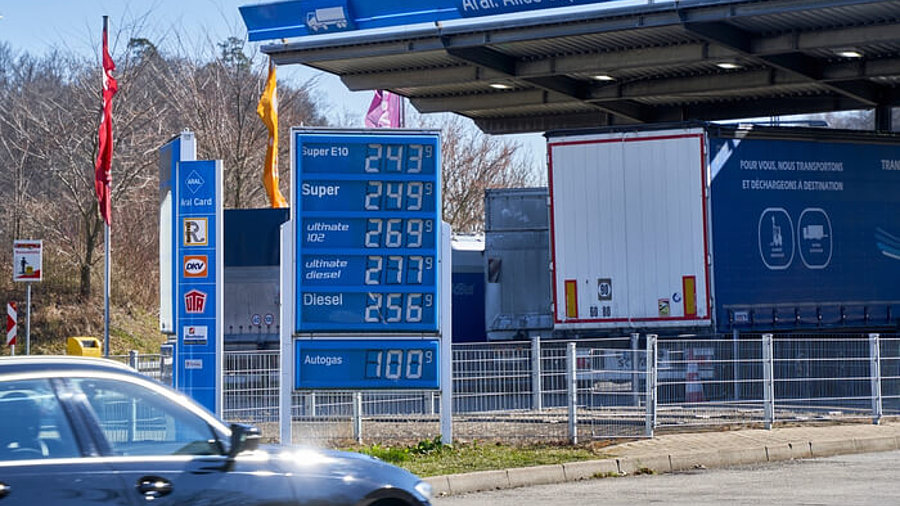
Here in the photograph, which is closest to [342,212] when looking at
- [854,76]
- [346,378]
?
[346,378]

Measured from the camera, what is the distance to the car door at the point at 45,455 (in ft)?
21.9

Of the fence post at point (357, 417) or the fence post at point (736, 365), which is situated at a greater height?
the fence post at point (736, 365)

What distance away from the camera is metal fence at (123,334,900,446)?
54.8 ft

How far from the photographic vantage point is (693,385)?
1806 cm

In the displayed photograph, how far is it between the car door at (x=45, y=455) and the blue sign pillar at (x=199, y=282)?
26.8 ft

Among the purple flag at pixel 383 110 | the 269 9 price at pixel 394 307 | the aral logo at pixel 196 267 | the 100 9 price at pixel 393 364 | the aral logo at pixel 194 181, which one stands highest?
the purple flag at pixel 383 110

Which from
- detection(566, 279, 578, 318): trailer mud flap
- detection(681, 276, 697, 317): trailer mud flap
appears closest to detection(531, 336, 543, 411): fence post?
detection(681, 276, 697, 317): trailer mud flap

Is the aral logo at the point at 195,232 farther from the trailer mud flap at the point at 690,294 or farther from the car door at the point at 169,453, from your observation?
the trailer mud flap at the point at 690,294

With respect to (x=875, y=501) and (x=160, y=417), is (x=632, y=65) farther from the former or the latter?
(x=160, y=417)

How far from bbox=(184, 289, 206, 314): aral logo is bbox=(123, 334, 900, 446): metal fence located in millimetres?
1324

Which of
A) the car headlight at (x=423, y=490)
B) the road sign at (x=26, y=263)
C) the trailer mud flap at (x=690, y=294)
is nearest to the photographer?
the car headlight at (x=423, y=490)

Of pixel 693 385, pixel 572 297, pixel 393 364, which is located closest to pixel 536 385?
pixel 693 385

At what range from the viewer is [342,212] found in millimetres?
15617

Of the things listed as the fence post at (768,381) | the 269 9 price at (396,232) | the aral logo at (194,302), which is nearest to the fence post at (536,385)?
the 269 9 price at (396,232)
